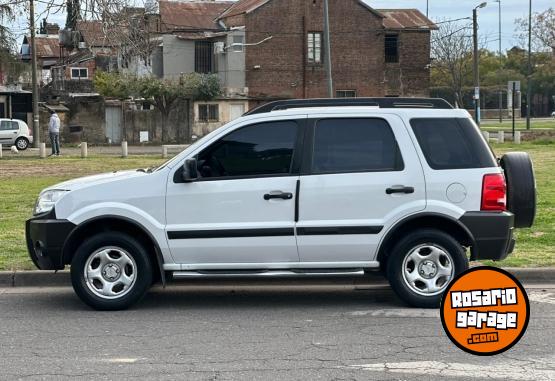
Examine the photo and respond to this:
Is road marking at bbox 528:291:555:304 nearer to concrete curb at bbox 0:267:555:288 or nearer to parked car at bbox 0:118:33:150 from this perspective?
concrete curb at bbox 0:267:555:288

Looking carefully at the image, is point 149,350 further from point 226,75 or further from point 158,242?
point 226,75

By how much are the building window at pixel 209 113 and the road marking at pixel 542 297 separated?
138 ft

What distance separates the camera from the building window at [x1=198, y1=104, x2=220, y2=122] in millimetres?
50000

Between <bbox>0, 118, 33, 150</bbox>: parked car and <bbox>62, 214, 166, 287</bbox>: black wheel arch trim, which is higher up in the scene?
<bbox>0, 118, 33, 150</bbox>: parked car

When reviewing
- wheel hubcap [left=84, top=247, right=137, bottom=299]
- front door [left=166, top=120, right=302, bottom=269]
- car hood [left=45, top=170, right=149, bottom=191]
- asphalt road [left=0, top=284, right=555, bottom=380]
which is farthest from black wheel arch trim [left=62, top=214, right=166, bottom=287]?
asphalt road [left=0, top=284, right=555, bottom=380]

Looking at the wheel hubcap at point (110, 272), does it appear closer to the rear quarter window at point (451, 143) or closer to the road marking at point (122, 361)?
the road marking at point (122, 361)

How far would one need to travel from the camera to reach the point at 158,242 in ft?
26.3

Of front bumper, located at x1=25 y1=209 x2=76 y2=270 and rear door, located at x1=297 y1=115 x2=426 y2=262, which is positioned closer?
rear door, located at x1=297 y1=115 x2=426 y2=262

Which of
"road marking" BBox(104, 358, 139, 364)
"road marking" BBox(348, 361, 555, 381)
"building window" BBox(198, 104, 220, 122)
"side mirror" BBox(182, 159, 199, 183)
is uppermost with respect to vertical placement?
"building window" BBox(198, 104, 220, 122)

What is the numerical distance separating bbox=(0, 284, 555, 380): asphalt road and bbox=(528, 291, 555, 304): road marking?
2 cm

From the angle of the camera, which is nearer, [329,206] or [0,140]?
[329,206]

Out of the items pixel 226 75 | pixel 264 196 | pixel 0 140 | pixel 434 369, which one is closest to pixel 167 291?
pixel 264 196

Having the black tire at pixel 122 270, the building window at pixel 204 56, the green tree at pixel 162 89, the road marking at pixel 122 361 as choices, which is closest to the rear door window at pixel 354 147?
the black tire at pixel 122 270

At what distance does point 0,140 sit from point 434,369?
36910 millimetres
